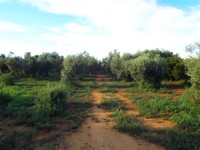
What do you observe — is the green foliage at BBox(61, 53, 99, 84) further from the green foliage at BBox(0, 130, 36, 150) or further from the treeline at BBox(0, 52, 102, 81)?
the green foliage at BBox(0, 130, 36, 150)

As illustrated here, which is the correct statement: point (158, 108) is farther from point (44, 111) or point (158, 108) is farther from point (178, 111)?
point (44, 111)

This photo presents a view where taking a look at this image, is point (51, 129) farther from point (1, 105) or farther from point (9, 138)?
point (1, 105)

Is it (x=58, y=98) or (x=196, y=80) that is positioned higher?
(x=196, y=80)

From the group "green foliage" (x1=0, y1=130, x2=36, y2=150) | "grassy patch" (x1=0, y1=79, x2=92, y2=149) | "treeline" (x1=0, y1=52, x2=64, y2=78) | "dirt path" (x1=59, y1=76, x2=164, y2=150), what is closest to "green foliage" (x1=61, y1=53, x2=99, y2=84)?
"grassy patch" (x1=0, y1=79, x2=92, y2=149)

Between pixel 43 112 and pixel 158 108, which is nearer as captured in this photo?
pixel 43 112

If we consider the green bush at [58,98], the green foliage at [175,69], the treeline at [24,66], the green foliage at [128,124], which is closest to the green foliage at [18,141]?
the green bush at [58,98]

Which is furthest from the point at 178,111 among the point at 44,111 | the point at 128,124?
the point at 44,111

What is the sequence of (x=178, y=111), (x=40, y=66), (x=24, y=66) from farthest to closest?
(x=40, y=66), (x=24, y=66), (x=178, y=111)

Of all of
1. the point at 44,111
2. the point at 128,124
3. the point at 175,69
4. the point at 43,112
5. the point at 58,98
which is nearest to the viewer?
the point at 128,124

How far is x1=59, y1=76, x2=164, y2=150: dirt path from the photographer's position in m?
10.1

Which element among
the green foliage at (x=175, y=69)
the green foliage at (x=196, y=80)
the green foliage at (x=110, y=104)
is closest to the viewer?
the green foliage at (x=196, y=80)

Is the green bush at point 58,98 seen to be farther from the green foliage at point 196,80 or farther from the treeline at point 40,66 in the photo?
the treeline at point 40,66

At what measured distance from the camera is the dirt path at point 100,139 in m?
10.1

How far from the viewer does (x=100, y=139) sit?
10781 millimetres
